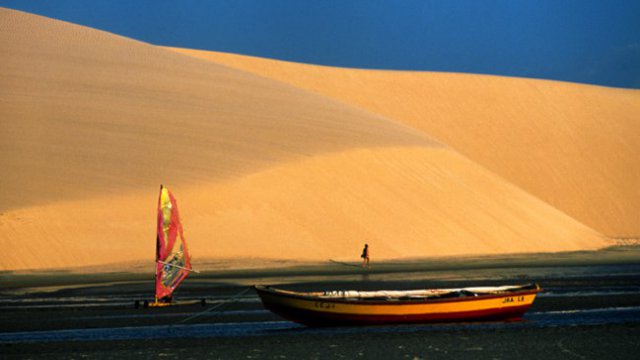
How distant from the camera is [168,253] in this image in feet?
115

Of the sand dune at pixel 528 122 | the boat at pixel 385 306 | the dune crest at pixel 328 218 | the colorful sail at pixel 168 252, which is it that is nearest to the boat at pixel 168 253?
the colorful sail at pixel 168 252

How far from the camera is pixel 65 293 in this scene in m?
39.9

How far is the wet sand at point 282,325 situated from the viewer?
2339 cm

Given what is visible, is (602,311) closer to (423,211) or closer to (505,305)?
(505,305)

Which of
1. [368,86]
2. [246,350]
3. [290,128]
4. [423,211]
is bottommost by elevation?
[246,350]

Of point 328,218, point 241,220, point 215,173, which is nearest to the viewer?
point 241,220

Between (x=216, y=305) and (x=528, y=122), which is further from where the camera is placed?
(x=528, y=122)

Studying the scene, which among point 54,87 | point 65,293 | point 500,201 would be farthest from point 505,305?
point 54,87

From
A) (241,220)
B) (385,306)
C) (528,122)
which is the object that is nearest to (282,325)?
(385,306)

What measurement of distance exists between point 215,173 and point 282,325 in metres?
41.1

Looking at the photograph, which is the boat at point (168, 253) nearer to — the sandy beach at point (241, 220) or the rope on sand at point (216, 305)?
the sandy beach at point (241, 220)

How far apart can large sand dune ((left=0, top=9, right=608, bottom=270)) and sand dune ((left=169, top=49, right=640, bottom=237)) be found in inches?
1199

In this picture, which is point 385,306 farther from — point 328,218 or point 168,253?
point 328,218

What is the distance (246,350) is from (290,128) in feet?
182
